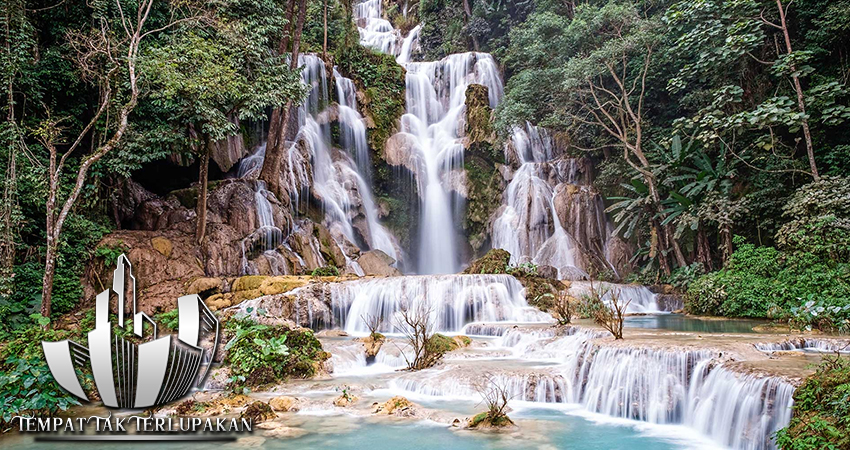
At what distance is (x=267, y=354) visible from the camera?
25.8 ft

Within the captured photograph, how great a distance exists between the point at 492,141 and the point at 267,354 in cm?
1685

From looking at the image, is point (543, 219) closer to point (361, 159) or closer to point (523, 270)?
point (523, 270)

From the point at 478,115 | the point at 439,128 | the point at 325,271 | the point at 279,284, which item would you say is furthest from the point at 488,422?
the point at 439,128

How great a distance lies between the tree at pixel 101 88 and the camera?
399 inches

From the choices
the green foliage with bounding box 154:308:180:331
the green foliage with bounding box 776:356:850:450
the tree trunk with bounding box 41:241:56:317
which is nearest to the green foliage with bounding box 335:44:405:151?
the tree trunk with bounding box 41:241:56:317

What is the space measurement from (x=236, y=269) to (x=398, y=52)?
71.7 feet

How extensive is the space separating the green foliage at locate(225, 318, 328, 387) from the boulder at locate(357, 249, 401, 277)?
9664 millimetres

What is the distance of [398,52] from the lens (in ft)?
108

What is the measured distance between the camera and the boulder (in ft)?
60.5

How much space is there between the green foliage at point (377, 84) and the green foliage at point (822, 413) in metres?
19.6

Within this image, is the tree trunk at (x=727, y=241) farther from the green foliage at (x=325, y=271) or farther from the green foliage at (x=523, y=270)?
the green foliage at (x=325, y=271)

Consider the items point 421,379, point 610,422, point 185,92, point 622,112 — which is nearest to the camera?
point 610,422

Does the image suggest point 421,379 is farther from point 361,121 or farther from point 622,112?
point 361,121

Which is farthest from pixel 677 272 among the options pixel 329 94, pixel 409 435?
pixel 329 94
